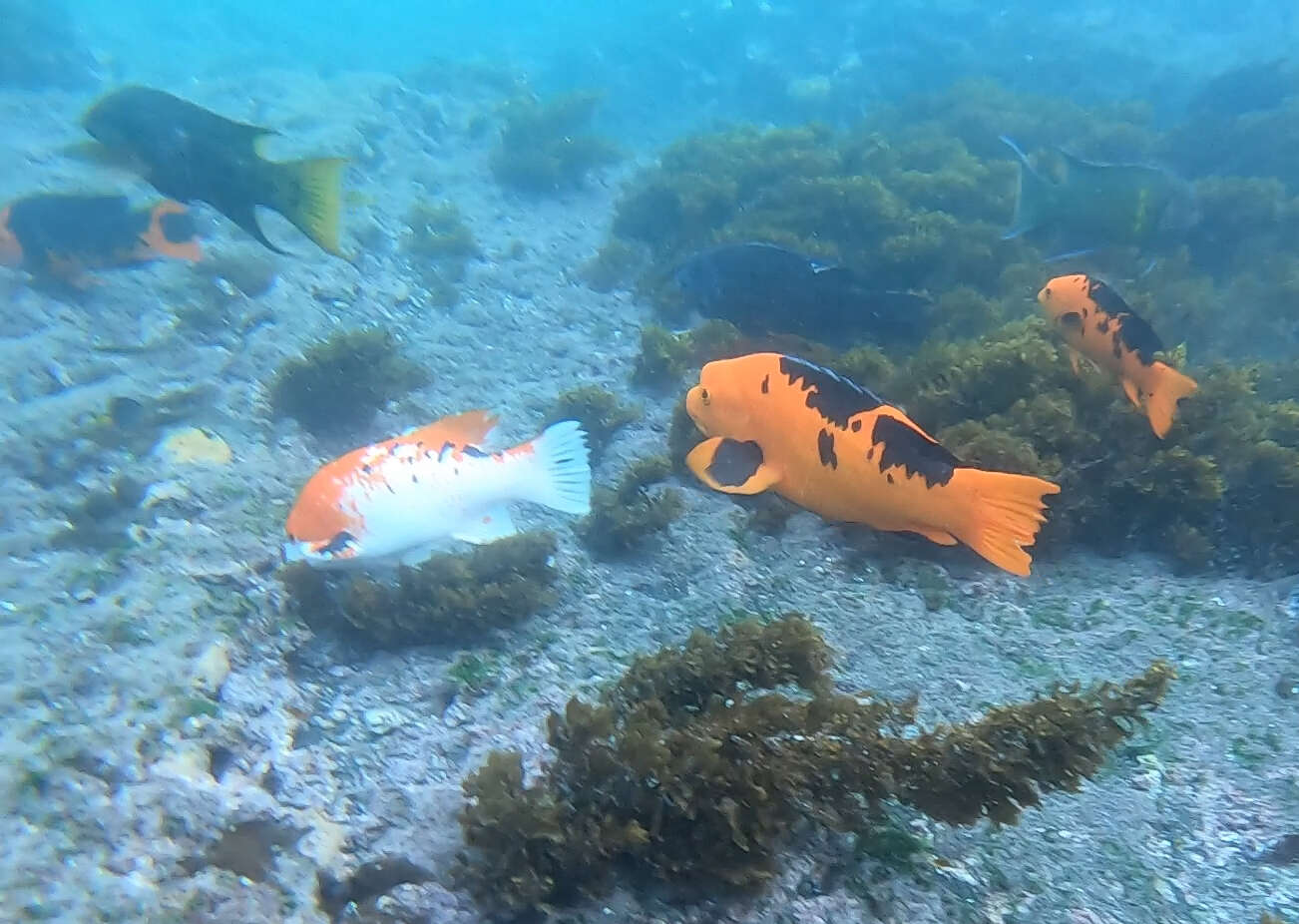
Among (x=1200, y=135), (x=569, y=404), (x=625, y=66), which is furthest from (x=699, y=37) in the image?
(x=569, y=404)

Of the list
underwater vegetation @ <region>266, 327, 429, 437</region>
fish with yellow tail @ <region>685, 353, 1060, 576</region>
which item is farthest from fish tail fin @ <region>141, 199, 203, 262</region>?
fish with yellow tail @ <region>685, 353, 1060, 576</region>

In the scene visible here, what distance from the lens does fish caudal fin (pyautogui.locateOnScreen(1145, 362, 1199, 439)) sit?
13.2 feet

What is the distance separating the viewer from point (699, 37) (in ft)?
78.1

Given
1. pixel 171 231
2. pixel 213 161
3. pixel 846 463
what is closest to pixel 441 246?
pixel 171 231

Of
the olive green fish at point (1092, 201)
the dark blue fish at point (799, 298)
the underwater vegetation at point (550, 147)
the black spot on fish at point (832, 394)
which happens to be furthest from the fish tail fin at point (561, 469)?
the underwater vegetation at point (550, 147)

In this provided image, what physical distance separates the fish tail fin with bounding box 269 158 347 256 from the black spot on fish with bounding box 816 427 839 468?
11.2ft

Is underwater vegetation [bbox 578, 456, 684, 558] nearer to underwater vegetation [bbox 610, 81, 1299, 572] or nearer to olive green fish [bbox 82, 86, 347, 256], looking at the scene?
underwater vegetation [bbox 610, 81, 1299, 572]

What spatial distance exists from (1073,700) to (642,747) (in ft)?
4.10

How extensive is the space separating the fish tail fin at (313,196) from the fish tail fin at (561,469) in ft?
7.23

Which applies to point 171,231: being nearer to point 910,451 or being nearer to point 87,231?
point 87,231

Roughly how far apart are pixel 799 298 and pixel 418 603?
11.4 feet

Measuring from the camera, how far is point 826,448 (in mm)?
3076

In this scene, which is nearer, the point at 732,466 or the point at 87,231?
the point at 732,466

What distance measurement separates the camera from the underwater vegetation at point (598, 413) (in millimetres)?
6535
